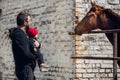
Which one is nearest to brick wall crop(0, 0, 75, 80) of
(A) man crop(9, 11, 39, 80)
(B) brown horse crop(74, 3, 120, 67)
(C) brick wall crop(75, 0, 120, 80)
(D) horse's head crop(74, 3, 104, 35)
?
(C) brick wall crop(75, 0, 120, 80)

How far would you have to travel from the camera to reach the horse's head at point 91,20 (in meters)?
6.55

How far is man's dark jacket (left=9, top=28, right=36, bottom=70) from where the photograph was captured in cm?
490

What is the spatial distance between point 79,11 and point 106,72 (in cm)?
155

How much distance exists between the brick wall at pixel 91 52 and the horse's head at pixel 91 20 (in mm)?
1870

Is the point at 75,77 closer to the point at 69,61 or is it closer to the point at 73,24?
the point at 69,61

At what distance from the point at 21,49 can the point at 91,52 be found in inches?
157

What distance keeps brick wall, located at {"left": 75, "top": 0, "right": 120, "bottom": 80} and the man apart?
3.68 meters

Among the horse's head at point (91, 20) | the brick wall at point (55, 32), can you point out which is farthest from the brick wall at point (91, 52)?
the horse's head at point (91, 20)

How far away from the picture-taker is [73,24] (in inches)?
342

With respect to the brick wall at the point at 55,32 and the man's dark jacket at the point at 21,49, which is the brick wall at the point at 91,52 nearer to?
the brick wall at the point at 55,32

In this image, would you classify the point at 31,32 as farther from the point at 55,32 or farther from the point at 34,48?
the point at 55,32

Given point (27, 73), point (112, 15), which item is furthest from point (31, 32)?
point (112, 15)

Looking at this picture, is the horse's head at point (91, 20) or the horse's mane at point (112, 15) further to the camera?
the horse's head at point (91, 20)

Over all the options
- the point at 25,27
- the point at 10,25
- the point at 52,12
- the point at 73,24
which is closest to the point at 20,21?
the point at 25,27
